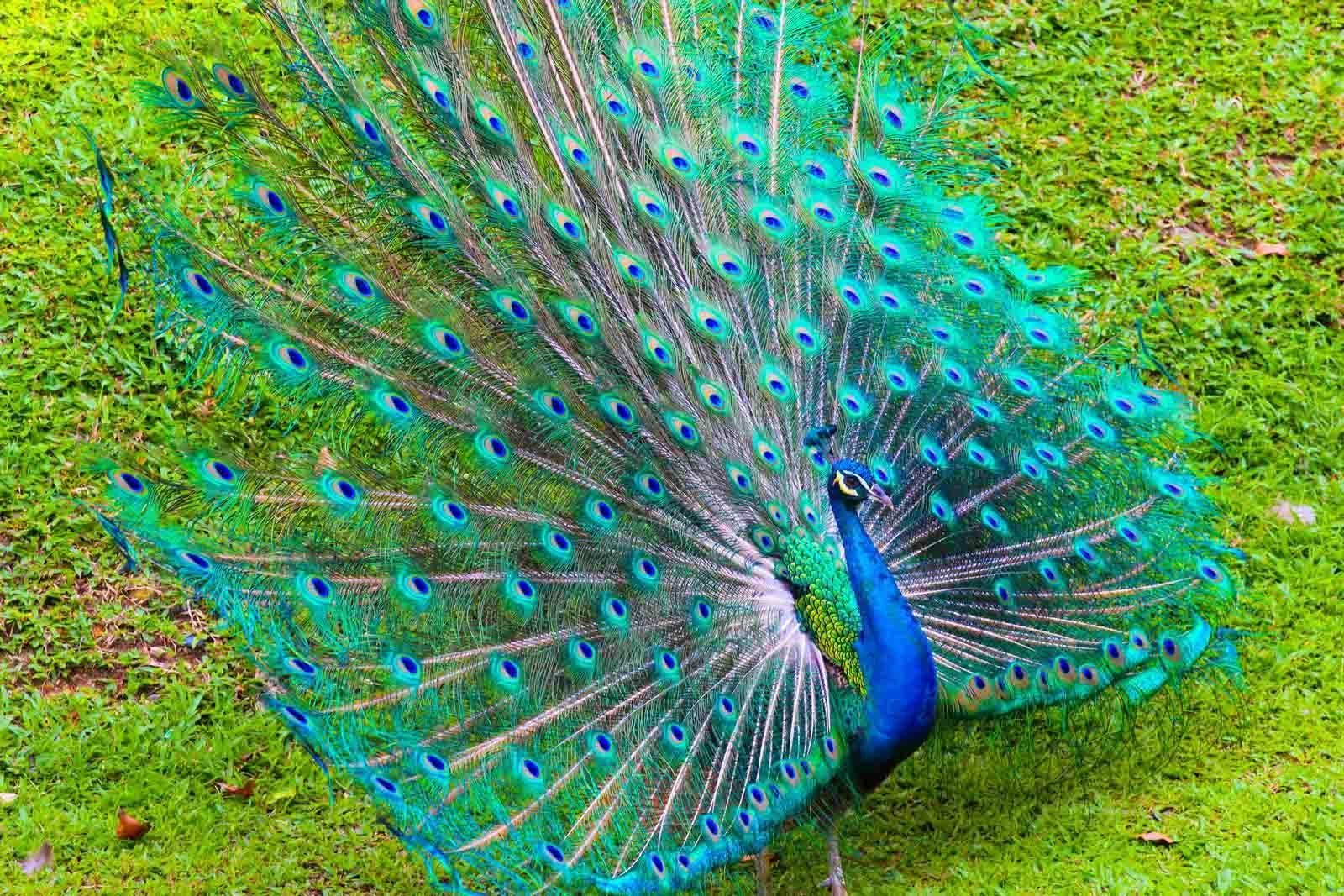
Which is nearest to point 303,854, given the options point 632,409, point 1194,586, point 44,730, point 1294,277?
point 44,730

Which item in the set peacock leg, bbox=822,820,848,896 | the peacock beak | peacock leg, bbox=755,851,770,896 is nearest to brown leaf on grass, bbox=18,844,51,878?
peacock leg, bbox=755,851,770,896

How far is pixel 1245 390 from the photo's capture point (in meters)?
6.93

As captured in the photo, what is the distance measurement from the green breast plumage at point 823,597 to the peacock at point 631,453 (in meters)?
0.01

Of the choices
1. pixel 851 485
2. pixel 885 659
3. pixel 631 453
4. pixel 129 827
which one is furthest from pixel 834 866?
pixel 129 827

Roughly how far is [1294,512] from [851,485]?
2.75 metres

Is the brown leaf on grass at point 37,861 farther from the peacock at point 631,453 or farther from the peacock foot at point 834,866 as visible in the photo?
the peacock foot at point 834,866

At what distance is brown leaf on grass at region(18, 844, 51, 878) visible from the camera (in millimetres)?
5094

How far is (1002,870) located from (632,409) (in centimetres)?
193

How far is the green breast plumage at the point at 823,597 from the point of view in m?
4.80

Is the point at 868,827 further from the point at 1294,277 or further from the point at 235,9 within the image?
the point at 235,9

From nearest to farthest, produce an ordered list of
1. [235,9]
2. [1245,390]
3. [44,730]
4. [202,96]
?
[202,96], [44,730], [1245,390], [235,9]

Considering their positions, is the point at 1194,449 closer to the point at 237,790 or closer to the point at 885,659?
the point at 885,659

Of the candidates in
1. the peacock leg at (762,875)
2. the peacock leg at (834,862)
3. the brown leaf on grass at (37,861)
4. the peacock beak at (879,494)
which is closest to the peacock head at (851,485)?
the peacock beak at (879,494)

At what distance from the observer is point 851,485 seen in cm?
459
